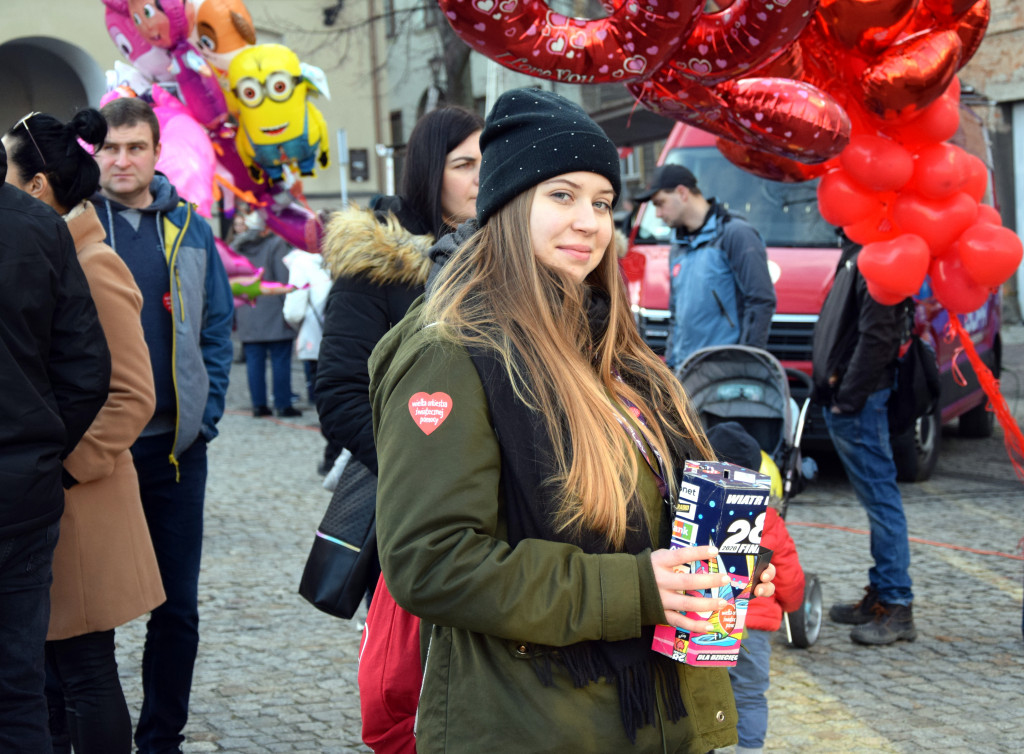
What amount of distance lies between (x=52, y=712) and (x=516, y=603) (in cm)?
223

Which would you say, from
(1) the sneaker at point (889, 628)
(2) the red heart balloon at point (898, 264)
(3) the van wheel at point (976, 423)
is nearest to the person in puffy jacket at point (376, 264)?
(2) the red heart balloon at point (898, 264)

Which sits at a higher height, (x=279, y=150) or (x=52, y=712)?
(x=279, y=150)

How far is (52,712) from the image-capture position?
10.7 ft

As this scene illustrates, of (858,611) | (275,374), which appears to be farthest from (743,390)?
(275,374)

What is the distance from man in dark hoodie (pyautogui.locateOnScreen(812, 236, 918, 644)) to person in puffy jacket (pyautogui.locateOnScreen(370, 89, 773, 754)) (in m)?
3.12

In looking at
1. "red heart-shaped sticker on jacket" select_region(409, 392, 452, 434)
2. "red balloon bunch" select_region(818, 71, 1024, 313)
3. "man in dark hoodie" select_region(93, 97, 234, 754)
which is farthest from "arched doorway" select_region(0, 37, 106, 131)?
"red heart-shaped sticker on jacket" select_region(409, 392, 452, 434)

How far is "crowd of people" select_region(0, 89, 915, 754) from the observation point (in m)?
1.68

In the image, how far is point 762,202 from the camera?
827cm

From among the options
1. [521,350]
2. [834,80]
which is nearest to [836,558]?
[834,80]

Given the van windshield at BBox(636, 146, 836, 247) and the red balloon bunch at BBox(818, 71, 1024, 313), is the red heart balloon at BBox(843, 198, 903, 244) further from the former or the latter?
the van windshield at BBox(636, 146, 836, 247)

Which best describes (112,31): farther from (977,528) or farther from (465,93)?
(465,93)

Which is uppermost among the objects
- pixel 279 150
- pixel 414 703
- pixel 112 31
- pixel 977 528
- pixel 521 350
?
pixel 112 31

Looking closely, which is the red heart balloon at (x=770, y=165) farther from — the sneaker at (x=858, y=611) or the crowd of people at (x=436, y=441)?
the sneaker at (x=858, y=611)

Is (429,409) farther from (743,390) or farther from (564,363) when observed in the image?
(743,390)
